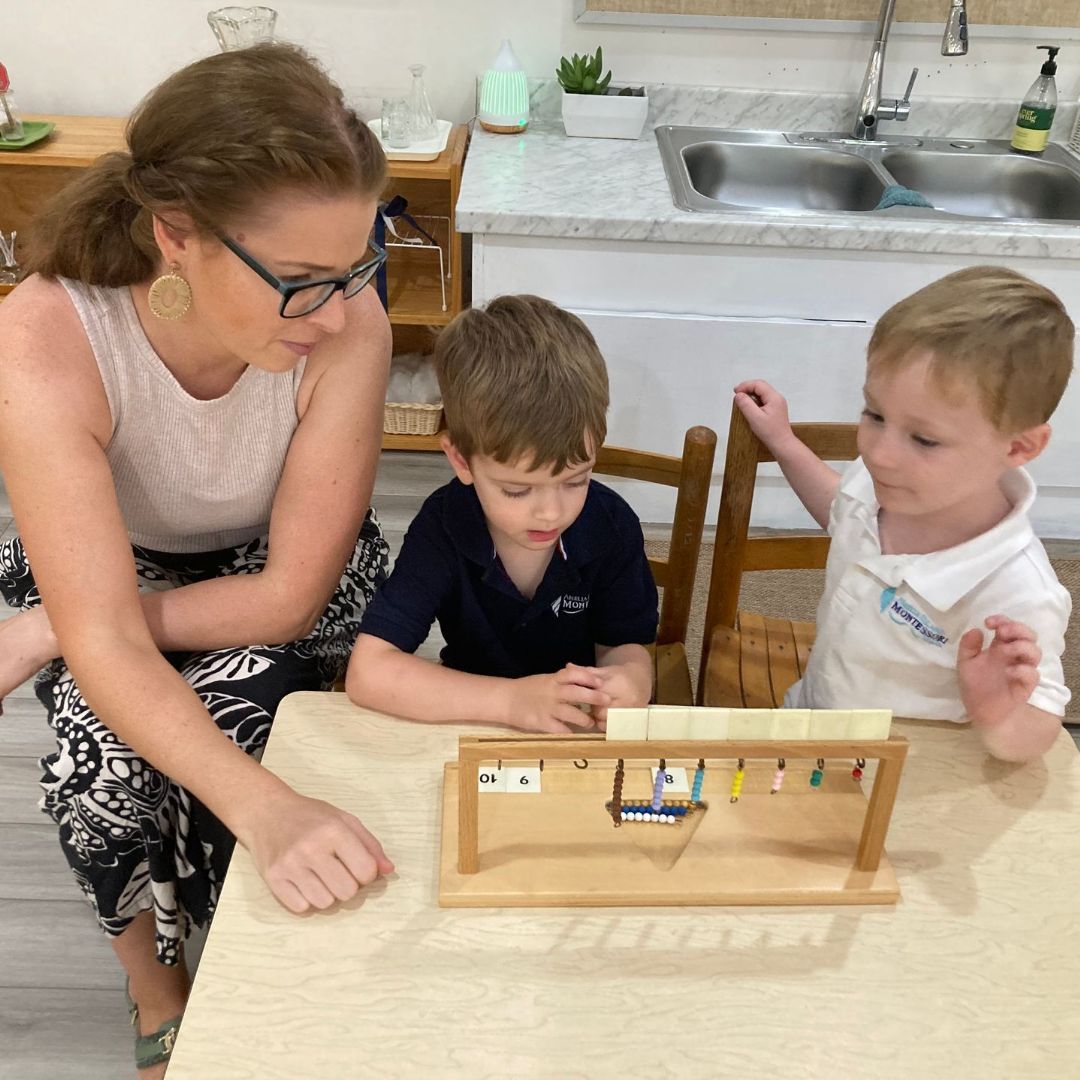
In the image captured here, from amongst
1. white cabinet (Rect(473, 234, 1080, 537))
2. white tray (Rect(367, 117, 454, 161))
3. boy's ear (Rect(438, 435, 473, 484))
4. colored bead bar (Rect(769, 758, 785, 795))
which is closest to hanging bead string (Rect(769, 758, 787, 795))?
colored bead bar (Rect(769, 758, 785, 795))

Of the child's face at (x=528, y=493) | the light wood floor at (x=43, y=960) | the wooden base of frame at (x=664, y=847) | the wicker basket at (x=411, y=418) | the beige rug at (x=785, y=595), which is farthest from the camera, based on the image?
the wicker basket at (x=411, y=418)

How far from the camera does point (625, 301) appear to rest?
225cm

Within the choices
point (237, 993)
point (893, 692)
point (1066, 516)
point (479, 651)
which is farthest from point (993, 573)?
point (1066, 516)

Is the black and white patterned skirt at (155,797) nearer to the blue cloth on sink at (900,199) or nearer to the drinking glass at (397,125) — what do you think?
the drinking glass at (397,125)

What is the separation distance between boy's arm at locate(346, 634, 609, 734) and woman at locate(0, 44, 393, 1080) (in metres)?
0.14

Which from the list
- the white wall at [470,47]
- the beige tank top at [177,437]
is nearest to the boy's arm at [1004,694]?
the beige tank top at [177,437]

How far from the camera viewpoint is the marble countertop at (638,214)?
82.0 inches

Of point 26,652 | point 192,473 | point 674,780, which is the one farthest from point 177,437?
point 674,780

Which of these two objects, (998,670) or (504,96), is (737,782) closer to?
(998,670)

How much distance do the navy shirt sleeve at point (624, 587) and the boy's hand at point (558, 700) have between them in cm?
24

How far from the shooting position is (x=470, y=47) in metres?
2.57

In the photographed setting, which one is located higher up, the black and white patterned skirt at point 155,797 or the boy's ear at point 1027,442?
the boy's ear at point 1027,442

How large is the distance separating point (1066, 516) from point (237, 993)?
2.52 metres

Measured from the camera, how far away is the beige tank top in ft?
3.81
